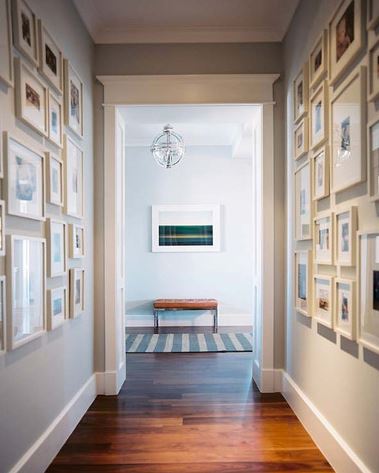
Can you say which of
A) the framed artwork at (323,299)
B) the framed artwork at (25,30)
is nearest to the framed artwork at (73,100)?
the framed artwork at (25,30)

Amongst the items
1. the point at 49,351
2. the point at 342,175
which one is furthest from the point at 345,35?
the point at 49,351

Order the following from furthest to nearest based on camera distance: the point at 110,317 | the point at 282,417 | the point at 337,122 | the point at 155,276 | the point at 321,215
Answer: the point at 155,276 < the point at 110,317 < the point at 282,417 < the point at 321,215 < the point at 337,122

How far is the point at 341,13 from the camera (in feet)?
6.97

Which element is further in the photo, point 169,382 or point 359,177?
point 169,382

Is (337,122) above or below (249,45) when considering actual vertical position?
below

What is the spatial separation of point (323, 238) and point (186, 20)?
2060 millimetres

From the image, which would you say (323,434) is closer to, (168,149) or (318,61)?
(318,61)

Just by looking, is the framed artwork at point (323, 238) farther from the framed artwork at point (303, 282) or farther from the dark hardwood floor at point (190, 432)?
the dark hardwood floor at point (190, 432)

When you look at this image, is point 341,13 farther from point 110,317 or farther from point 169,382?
point 169,382

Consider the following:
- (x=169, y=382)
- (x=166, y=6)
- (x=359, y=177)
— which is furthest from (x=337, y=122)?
(x=169, y=382)

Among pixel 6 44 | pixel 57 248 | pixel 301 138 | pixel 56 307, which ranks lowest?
pixel 56 307

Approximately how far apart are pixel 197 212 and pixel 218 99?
10.3ft

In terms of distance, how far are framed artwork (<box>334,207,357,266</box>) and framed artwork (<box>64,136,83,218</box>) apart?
1.60 m

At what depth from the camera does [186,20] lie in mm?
3330
